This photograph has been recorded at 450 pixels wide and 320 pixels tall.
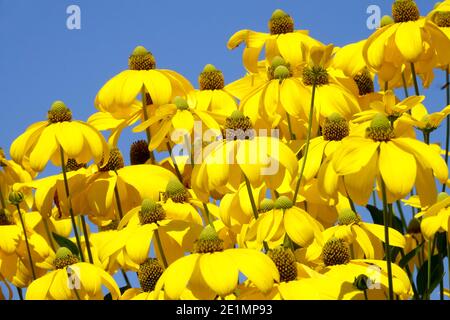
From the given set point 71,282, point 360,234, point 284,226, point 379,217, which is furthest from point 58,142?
point 379,217

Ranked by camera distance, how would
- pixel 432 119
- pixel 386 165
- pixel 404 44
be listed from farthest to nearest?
pixel 404 44 < pixel 432 119 < pixel 386 165

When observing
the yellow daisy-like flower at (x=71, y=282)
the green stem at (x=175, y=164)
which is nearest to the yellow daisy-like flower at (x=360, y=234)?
the green stem at (x=175, y=164)

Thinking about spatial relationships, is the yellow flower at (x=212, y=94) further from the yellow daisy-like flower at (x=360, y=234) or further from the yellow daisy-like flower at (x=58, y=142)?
the yellow daisy-like flower at (x=360, y=234)

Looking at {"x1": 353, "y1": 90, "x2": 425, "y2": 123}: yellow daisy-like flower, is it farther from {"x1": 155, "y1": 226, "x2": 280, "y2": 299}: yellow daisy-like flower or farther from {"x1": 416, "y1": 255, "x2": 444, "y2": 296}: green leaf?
{"x1": 155, "y1": 226, "x2": 280, "y2": 299}: yellow daisy-like flower

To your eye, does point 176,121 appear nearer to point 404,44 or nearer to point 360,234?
point 360,234

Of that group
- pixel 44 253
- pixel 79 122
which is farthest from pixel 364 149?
pixel 44 253
